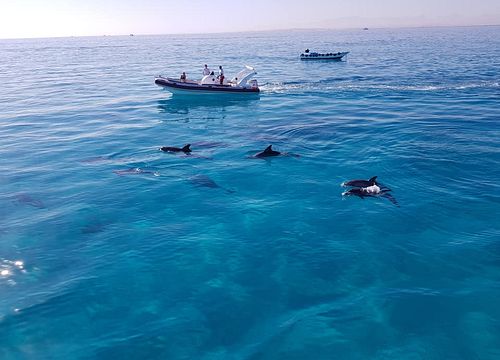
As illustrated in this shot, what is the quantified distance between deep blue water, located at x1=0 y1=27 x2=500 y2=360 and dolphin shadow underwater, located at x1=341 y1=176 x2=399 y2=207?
651mm

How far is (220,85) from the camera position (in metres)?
43.8

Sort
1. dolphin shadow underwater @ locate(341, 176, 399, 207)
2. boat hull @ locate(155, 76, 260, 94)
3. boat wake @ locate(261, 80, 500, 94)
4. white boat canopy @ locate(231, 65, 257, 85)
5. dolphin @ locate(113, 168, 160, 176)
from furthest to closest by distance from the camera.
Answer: boat wake @ locate(261, 80, 500, 94)
white boat canopy @ locate(231, 65, 257, 85)
boat hull @ locate(155, 76, 260, 94)
dolphin @ locate(113, 168, 160, 176)
dolphin shadow underwater @ locate(341, 176, 399, 207)

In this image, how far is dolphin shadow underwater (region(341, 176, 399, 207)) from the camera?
1977 centimetres

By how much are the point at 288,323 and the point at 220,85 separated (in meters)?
35.4

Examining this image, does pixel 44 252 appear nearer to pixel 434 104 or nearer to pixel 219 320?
pixel 219 320

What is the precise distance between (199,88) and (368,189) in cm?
2837

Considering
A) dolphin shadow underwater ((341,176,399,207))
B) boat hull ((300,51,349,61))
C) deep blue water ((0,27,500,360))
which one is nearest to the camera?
deep blue water ((0,27,500,360))

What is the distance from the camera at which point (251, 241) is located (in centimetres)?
1634

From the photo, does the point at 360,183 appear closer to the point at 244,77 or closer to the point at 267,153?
the point at 267,153

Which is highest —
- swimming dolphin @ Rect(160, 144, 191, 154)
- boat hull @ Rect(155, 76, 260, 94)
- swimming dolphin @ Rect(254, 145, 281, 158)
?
boat hull @ Rect(155, 76, 260, 94)

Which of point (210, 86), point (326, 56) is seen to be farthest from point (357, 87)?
point (326, 56)

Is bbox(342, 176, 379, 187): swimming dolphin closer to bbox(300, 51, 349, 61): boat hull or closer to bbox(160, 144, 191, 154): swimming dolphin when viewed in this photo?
bbox(160, 144, 191, 154): swimming dolphin

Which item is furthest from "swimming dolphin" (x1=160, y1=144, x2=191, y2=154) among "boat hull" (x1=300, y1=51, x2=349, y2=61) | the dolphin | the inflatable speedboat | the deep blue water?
"boat hull" (x1=300, y1=51, x2=349, y2=61)

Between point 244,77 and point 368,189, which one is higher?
point 244,77
